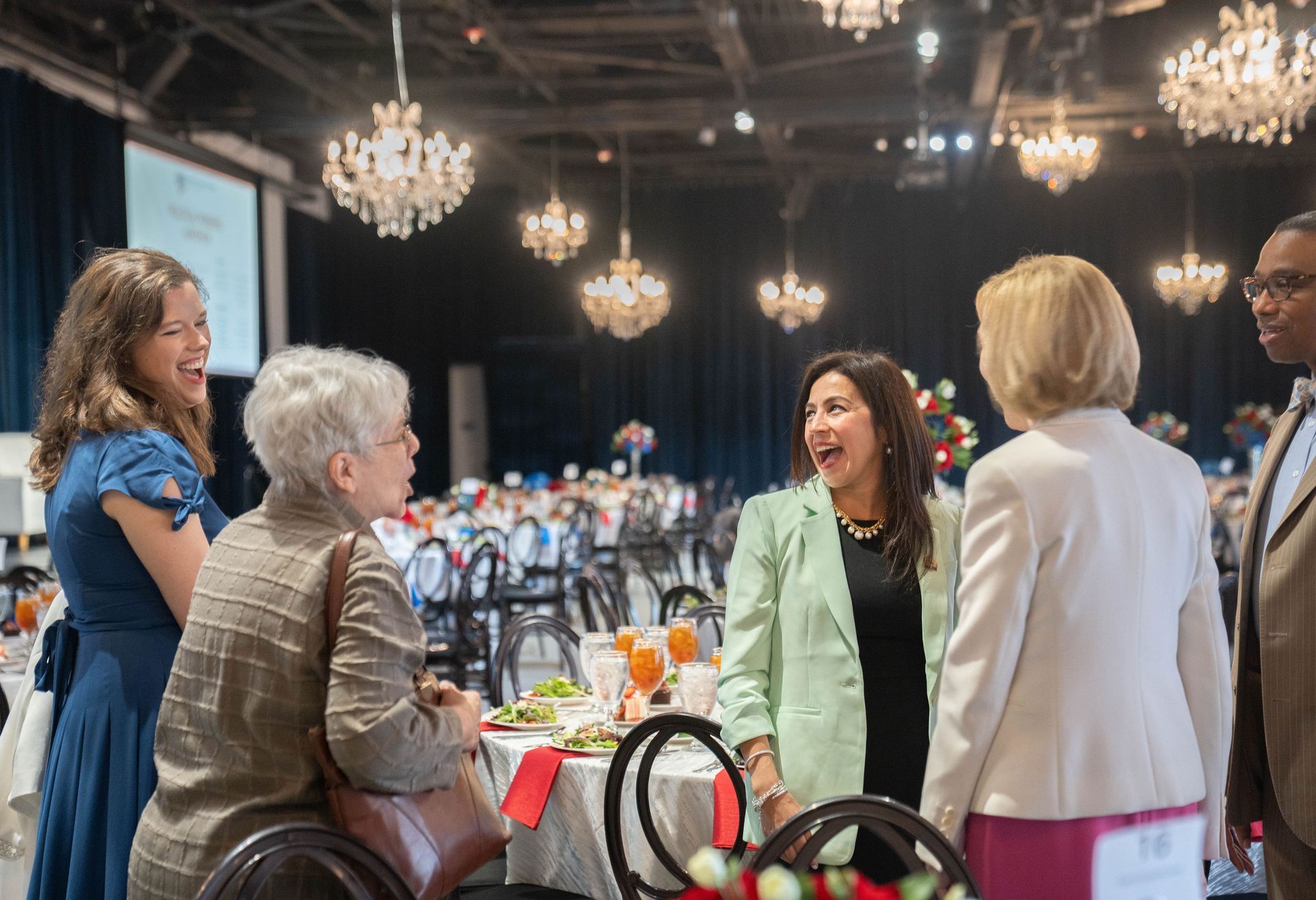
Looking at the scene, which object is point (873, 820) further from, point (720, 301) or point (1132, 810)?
point (720, 301)

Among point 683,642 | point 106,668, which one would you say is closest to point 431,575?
point 683,642

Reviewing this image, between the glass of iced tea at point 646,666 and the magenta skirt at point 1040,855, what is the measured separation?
136 centimetres

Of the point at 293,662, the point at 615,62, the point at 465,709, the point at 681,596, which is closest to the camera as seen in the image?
the point at 293,662

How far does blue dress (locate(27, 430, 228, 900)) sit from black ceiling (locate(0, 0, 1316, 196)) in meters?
7.29

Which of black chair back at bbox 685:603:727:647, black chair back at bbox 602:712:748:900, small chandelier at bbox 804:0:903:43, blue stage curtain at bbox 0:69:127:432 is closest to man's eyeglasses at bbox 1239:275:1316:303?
black chair back at bbox 602:712:748:900

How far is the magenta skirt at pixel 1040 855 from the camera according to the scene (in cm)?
158

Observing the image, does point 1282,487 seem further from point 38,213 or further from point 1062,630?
point 38,213

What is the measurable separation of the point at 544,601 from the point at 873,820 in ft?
20.7

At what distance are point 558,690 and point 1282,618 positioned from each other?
1942 millimetres

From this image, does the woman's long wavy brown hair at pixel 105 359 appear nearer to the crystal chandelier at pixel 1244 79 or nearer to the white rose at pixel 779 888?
the white rose at pixel 779 888

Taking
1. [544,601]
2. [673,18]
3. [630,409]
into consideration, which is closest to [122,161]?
[673,18]

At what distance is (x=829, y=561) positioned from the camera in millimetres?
2160

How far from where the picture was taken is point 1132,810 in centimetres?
159

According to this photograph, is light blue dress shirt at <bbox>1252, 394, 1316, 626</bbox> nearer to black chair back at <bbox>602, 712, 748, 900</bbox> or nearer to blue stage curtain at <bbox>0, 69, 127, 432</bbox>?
black chair back at <bbox>602, 712, 748, 900</bbox>
